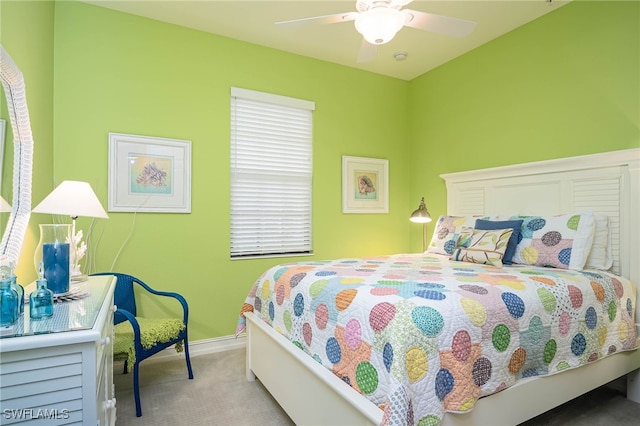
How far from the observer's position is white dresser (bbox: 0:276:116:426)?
92 centimetres

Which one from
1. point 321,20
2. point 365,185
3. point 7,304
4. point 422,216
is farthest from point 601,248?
point 7,304

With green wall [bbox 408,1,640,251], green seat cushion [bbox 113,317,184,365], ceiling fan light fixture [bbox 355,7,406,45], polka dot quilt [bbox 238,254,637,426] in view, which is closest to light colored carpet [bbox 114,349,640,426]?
green seat cushion [bbox 113,317,184,365]

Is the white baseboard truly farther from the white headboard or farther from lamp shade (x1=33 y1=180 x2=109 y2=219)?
the white headboard

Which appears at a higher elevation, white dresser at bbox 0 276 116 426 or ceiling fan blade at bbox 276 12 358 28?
ceiling fan blade at bbox 276 12 358 28

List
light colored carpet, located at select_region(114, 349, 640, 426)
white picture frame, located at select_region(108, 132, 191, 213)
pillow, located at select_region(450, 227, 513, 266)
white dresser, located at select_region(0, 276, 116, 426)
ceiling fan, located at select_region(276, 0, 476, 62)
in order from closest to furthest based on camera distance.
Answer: white dresser, located at select_region(0, 276, 116, 426) < ceiling fan, located at select_region(276, 0, 476, 62) < light colored carpet, located at select_region(114, 349, 640, 426) < pillow, located at select_region(450, 227, 513, 266) < white picture frame, located at select_region(108, 132, 191, 213)

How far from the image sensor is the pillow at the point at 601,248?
2.32 m

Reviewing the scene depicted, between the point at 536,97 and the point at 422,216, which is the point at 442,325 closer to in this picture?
the point at 422,216

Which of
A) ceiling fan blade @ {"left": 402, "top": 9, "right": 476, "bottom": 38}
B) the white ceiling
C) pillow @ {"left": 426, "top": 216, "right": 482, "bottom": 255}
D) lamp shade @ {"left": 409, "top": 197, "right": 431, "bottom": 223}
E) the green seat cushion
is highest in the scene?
the white ceiling

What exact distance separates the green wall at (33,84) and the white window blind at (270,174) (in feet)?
4.49

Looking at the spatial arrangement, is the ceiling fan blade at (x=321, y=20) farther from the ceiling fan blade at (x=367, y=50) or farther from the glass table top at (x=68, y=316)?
the glass table top at (x=68, y=316)

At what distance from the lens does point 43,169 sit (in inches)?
91.4

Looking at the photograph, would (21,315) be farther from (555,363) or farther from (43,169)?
(555,363)

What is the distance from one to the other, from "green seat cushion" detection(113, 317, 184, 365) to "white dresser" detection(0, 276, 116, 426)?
3.86 ft

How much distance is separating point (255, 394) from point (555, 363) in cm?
178
